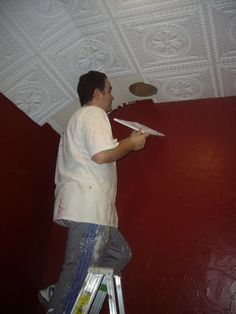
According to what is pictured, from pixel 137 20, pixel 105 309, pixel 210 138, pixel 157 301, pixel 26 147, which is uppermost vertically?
pixel 137 20

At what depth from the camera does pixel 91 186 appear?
1297 mm

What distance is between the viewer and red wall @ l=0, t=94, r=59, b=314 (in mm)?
1756

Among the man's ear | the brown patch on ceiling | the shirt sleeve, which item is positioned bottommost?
the shirt sleeve

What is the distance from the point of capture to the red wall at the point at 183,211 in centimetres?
156

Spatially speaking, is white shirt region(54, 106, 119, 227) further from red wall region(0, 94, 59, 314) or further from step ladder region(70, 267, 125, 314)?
red wall region(0, 94, 59, 314)

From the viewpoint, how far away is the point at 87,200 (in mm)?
1262

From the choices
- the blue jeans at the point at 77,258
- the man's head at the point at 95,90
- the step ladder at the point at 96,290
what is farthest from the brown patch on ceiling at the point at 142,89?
the step ladder at the point at 96,290

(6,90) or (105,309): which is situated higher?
(6,90)

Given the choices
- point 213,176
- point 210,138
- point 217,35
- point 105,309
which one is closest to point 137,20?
point 217,35

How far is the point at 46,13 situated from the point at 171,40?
751 mm

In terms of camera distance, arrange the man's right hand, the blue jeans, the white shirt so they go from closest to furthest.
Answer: the blue jeans, the white shirt, the man's right hand

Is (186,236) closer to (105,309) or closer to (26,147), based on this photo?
(105,309)

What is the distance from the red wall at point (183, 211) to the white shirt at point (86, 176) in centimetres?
53

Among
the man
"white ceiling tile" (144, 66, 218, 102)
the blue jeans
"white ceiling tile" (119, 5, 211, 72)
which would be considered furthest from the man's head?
the blue jeans
